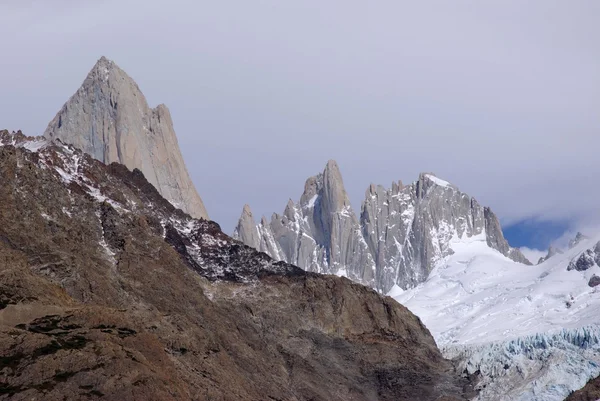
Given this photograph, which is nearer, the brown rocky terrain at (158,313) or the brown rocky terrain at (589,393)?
the brown rocky terrain at (158,313)

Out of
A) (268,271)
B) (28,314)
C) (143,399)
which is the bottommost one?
(143,399)

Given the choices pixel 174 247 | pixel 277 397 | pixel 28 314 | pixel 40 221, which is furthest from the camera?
pixel 174 247

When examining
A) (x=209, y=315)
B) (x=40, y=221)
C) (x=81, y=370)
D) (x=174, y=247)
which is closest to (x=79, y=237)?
(x=40, y=221)

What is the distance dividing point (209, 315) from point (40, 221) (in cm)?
2880

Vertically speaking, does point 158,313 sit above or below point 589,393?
above

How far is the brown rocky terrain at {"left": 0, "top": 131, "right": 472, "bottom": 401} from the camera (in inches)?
3937

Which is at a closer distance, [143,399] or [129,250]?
[143,399]

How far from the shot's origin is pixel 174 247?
177 metres

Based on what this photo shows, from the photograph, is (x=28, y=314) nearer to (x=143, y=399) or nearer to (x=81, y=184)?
(x=143, y=399)

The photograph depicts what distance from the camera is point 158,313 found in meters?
139

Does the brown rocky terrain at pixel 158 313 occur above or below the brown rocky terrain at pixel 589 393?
above

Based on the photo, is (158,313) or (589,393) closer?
(158,313)

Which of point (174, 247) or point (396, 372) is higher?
point (174, 247)

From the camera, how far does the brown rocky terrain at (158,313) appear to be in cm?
10000
